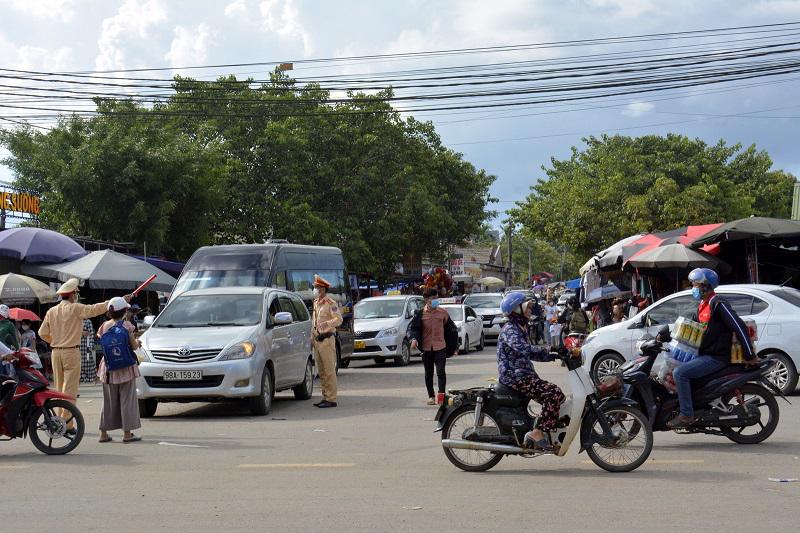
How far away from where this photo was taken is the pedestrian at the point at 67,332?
39.3ft

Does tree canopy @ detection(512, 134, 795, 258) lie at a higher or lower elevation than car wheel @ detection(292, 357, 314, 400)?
higher

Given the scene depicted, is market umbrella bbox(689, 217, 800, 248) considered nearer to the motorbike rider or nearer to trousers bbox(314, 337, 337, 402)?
trousers bbox(314, 337, 337, 402)

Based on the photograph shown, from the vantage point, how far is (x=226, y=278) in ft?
63.6

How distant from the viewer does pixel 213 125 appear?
4159 cm

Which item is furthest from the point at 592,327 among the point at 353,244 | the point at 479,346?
the point at 353,244

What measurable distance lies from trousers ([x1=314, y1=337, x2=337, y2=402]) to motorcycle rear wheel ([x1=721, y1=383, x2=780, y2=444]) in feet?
21.0

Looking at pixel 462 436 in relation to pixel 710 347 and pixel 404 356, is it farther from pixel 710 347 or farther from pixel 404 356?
pixel 404 356

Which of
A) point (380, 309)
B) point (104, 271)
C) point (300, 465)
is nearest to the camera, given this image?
point (300, 465)

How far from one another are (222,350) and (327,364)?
2.13 meters

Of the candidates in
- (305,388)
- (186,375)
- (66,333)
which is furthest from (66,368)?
(305,388)

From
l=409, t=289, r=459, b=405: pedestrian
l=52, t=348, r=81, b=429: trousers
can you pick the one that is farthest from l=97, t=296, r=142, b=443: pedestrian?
l=409, t=289, r=459, b=405: pedestrian

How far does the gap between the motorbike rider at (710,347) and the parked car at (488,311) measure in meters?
23.9

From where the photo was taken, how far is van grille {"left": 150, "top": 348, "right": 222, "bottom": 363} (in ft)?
43.3

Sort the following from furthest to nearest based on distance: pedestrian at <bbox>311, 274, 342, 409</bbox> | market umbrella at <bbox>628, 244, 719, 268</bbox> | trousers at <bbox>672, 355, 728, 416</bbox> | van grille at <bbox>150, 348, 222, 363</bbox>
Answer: market umbrella at <bbox>628, 244, 719, 268</bbox>
pedestrian at <bbox>311, 274, 342, 409</bbox>
van grille at <bbox>150, 348, 222, 363</bbox>
trousers at <bbox>672, 355, 728, 416</bbox>
